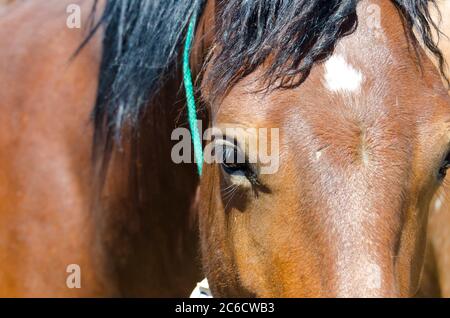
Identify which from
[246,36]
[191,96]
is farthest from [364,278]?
[191,96]

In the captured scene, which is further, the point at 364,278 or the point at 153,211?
the point at 153,211

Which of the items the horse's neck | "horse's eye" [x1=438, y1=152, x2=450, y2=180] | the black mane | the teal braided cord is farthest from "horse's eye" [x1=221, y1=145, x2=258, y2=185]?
the horse's neck

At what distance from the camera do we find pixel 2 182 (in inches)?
84.0

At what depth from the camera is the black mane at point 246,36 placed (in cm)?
142

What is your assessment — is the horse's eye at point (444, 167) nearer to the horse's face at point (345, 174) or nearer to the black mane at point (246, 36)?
the horse's face at point (345, 174)

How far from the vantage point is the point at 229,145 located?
1405 mm

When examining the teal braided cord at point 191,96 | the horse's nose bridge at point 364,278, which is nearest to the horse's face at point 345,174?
the horse's nose bridge at point 364,278

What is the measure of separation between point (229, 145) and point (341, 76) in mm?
272

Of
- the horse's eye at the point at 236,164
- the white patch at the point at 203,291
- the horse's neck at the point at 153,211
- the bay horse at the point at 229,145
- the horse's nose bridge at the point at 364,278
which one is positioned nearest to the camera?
the horse's nose bridge at the point at 364,278

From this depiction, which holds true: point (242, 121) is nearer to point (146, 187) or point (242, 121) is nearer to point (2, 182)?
point (146, 187)

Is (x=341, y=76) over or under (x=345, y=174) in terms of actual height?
over

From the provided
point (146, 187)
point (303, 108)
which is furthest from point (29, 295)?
point (303, 108)

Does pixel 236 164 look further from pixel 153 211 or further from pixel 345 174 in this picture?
pixel 153 211

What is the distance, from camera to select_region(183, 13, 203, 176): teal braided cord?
1709mm
